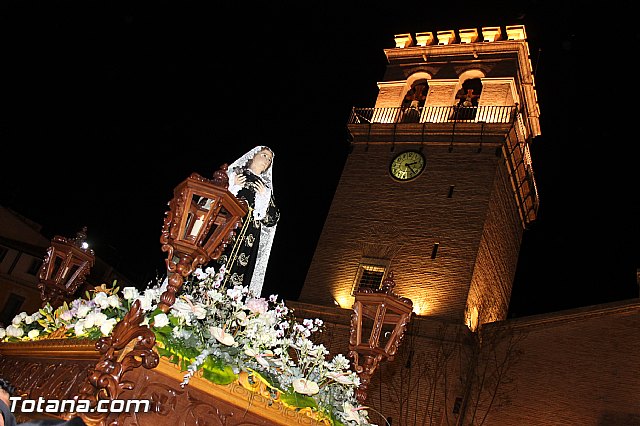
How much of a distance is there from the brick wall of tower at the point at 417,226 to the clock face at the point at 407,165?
0.71ft

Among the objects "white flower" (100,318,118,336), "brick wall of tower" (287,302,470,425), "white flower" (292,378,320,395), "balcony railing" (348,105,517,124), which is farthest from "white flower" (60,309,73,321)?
"balcony railing" (348,105,517,124)

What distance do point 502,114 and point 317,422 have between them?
1840cm

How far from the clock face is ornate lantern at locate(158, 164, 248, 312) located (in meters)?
18.0

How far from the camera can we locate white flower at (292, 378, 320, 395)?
5695 millimetres

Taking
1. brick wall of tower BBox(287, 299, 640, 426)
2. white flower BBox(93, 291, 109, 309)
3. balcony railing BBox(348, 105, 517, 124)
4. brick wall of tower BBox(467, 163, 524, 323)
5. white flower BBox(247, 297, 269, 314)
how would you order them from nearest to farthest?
white flower BBox(93, 291, 109, 309), white flower BBox(247, 297, 269, 314), brick wall of tower BBox(287, 299, 640, 426), brick wall of tower BBox(467, 163, 524, 323), balcony railing BBox(348, 105, 517, 124)

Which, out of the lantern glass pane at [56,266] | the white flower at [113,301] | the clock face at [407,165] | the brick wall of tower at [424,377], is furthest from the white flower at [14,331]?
the clock face at [407,165]

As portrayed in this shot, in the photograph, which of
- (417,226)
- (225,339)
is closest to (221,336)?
(225,339)

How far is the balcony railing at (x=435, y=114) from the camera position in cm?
2241

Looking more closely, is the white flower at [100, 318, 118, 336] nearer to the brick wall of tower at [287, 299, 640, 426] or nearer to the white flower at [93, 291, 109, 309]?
the white flower at [93, 291, 109, 309]

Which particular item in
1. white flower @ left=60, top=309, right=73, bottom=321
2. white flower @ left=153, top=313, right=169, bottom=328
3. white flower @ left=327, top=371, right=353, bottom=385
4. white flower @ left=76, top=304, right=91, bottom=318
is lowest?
white flower @ left=60, top=309, right=73, bottom=321

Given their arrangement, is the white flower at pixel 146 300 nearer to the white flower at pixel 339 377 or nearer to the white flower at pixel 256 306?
the white flower at pixel 256 306

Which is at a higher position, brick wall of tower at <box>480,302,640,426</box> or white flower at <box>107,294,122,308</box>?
brick wall of tower at <box>480,302,640,426</box>

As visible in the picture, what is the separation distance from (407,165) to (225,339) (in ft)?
62.7

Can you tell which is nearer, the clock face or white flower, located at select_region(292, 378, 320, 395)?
white flower, located at select_region(292, 378, 320, 395)
